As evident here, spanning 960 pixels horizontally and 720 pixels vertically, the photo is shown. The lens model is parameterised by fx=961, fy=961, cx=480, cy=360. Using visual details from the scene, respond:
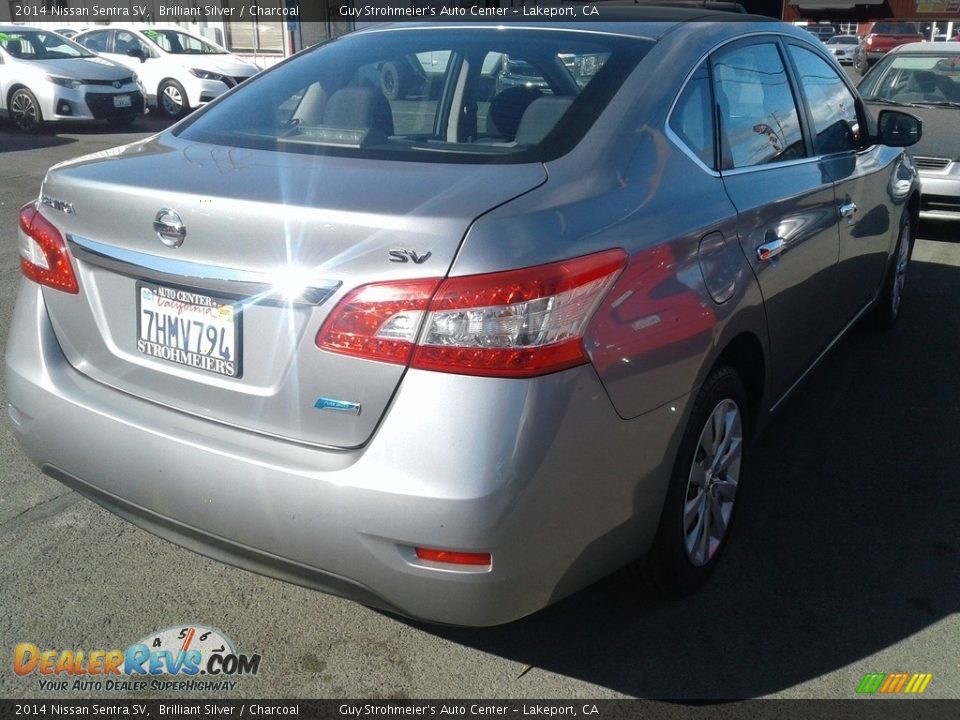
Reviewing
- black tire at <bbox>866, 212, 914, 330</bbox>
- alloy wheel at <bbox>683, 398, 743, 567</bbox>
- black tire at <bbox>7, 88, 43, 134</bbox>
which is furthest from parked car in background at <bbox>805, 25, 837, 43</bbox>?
alloy wheel at <bbox>683, 398, 743, 567</bbox>

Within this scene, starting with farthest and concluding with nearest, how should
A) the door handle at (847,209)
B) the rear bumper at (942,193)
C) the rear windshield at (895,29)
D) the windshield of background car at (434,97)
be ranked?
1. the rear windshield at (895,29)
2. the rear bumper at (942,193)
3. the door handle at (847,209)
4. the windshield of background car at (434,97)

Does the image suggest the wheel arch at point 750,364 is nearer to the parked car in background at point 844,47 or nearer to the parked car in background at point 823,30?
the parked car in background at point 844,47

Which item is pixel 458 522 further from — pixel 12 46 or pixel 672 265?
pixel 12 46

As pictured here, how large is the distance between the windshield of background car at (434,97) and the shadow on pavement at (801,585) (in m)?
1.39

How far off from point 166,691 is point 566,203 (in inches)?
65.8

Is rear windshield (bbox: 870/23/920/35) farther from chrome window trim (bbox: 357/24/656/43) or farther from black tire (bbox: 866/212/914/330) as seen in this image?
chrome window trim (bbox: 357/24/656/43)

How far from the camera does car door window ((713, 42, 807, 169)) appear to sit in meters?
3.06

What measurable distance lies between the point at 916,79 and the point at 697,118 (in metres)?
7.53

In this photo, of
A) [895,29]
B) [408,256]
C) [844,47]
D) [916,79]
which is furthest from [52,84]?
[895,29]

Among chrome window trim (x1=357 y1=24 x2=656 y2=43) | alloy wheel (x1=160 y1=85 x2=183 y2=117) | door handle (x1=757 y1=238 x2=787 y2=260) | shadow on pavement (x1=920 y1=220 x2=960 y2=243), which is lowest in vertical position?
shadow on pavement (x1=920 y1=220 x2=960 y2=243)

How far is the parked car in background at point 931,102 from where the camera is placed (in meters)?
7.75

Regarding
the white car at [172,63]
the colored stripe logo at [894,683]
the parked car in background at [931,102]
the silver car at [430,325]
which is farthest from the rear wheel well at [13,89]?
the colored stripe logo at [894,683]

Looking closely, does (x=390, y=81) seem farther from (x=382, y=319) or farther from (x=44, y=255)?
(x=382, y=319)

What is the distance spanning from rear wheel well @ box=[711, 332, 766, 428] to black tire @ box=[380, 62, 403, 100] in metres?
1.30
